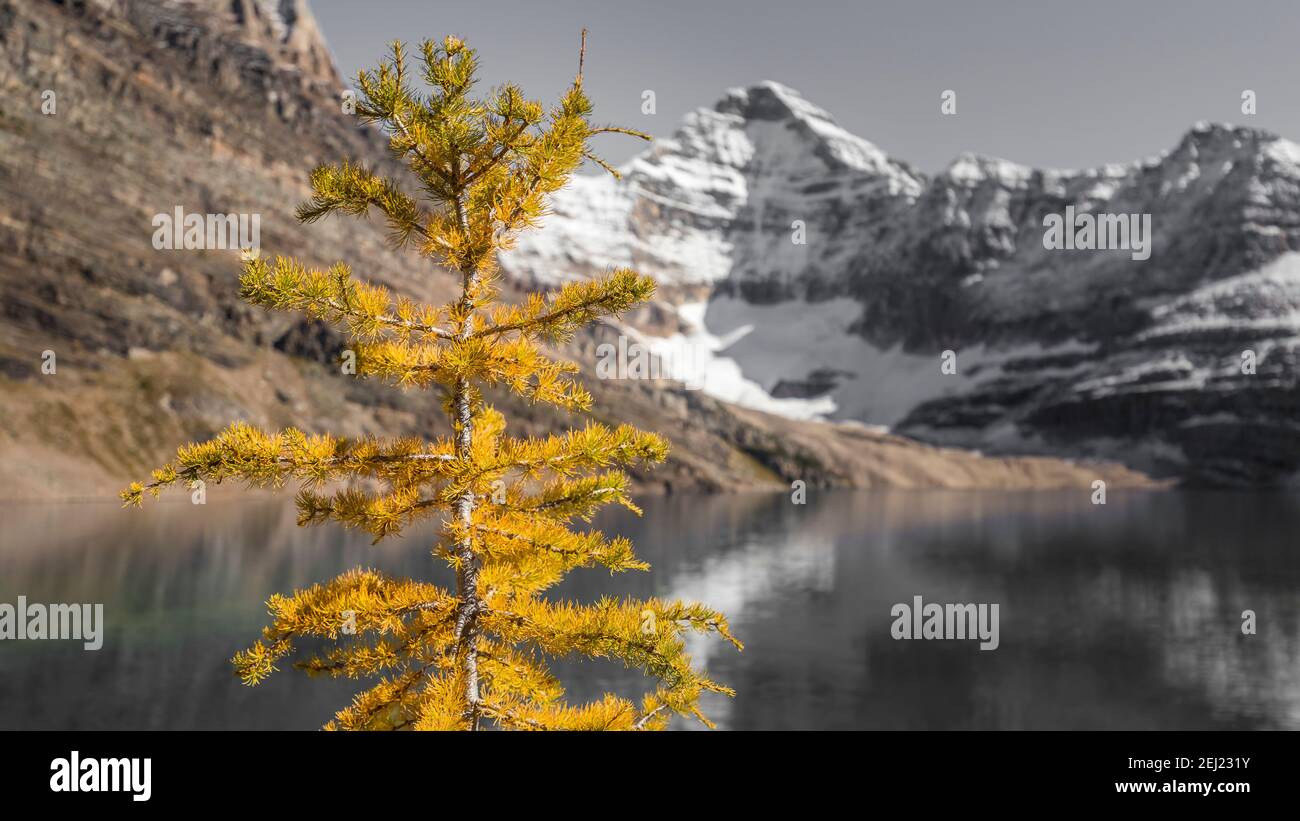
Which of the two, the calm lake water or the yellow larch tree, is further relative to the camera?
the calm lake water

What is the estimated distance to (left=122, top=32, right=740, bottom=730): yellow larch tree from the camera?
10320mm

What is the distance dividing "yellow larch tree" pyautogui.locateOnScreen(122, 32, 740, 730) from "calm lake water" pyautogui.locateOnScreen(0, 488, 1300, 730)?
109 ft

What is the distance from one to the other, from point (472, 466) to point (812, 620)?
6295 centimetres

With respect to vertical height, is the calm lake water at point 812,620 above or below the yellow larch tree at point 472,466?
below

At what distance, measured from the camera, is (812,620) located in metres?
69.3

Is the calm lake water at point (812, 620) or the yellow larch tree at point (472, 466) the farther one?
the calm lake water at point (812, 620)

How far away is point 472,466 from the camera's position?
10.2m

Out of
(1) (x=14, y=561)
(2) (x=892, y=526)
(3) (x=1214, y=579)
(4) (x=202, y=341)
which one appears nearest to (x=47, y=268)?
(4) (x=202, y=341)

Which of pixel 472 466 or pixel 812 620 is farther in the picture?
pixel 812 620

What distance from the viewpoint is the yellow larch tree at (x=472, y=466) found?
10.3 meters

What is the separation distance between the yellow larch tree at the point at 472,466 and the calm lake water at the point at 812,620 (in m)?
33.3

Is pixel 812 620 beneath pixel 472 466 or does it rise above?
beneath

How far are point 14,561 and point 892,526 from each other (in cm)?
11701
